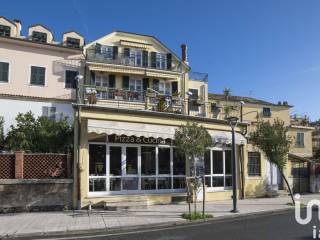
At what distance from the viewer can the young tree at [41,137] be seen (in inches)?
829

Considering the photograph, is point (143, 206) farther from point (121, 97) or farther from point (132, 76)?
point (132, 76)

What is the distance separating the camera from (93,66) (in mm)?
38969

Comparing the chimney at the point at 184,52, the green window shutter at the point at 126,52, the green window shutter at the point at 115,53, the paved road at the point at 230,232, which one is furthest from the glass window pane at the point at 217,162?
the chimney at the point at 184,52

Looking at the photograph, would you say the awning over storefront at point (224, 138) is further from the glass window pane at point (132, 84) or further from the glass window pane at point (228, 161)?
the glass window pane at point (132, 84)

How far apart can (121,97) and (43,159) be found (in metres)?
13.1

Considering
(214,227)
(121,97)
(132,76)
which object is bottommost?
(214,227)

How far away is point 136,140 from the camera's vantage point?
821 inches

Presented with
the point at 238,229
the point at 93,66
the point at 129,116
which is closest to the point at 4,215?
the point at 129,116

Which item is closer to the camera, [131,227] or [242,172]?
[131,227]

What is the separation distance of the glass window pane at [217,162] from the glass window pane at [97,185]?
7151 millimetres

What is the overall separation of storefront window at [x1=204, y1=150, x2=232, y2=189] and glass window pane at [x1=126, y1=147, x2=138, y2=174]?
4.64 metres

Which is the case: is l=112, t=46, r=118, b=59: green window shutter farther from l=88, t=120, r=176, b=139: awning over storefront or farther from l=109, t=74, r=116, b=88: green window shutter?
l=88, t=120, r=176, b=139: awning over storefront

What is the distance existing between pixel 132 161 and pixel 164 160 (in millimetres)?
2028

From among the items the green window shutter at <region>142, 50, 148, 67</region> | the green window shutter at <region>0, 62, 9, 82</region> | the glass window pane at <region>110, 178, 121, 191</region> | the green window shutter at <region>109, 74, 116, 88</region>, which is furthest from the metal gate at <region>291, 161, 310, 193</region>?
the green window shutter at <region>0, 62, 9, 82</region>
